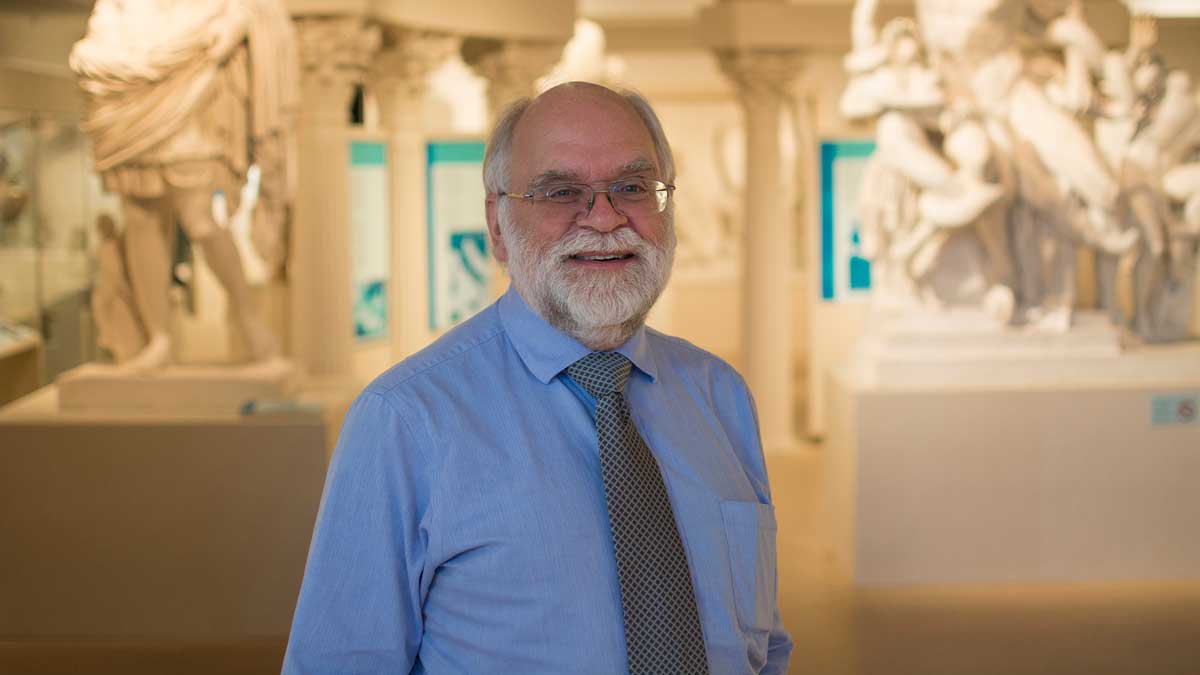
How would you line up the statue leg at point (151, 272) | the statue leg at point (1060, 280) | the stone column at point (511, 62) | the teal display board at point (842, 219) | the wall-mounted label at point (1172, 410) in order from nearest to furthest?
the statue leg at point (151, 272)
the wall-mounted label at point (1172, 410)
the statue leg at point (1060, 280)
the stone column at point (511, 62)
the teal display board at point (842, 219)

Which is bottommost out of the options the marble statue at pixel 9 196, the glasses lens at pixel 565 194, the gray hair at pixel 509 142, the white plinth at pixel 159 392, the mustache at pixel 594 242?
the white plinth at pixel 159 392

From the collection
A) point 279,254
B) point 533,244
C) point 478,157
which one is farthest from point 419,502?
point 478,157

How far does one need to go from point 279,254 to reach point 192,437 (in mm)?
1315

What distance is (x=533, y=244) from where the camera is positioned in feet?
7.72

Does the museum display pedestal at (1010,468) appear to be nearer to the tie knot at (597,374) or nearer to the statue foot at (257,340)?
the statue foot at (257,340)

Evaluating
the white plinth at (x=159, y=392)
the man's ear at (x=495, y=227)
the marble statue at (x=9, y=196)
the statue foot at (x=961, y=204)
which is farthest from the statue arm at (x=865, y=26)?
the marble statue at (x=9, y=196)

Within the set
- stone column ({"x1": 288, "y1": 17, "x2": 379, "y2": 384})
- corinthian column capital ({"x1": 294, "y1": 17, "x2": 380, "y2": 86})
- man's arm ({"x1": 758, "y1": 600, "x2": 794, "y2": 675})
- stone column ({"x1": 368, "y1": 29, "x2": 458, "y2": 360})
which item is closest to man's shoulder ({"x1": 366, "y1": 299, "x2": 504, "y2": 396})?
man's arm ({"x1": 758, "y1": 600, "x2": 794, "y2": 675})

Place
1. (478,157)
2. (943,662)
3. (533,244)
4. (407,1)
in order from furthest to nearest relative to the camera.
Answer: (478,157) → (407,1) → (943,662) → (533,244)

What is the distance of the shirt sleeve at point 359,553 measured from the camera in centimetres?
Result: 215

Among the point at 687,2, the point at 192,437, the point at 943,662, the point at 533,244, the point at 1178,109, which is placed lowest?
the point at 943,662

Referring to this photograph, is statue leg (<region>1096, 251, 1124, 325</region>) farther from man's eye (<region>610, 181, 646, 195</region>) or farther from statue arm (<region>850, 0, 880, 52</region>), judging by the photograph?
man's eye (<region>610, 181, 646, 195</region>)

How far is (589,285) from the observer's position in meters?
2.31

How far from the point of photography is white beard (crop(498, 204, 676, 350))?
231 cm

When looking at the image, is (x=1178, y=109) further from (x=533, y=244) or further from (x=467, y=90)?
(x=467, y=90)
